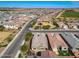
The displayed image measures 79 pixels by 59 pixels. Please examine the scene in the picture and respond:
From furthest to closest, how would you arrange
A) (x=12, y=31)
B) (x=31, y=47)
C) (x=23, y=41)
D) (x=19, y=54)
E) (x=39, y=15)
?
(x=39, y=15)
(x=12, y=31)
(x=23, y=41)
(x=31, y=47)
(x=19, y=54)

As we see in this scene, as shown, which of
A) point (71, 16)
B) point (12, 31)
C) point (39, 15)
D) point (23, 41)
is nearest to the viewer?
point (23, 41)

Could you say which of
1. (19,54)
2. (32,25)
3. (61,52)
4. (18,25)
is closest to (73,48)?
(61,52)

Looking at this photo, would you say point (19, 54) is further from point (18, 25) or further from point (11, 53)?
point (18, 25)

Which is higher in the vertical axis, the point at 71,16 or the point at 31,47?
the point at 71,16

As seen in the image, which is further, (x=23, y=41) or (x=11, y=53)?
(x=23, y=41)

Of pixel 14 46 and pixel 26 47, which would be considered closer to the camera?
pixel 26 47

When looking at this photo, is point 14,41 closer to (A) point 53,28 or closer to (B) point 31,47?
(B) point 31,47

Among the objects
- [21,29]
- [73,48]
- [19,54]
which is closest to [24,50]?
[19,54]
